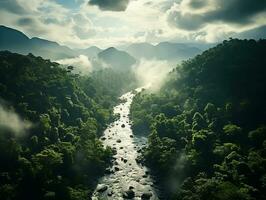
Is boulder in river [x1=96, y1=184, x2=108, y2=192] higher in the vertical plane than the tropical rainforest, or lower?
lower

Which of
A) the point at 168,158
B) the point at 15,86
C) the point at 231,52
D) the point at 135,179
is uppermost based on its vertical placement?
the point at 231,52

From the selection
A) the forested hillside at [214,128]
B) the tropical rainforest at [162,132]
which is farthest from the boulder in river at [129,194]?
the forested hillside at [214,128]

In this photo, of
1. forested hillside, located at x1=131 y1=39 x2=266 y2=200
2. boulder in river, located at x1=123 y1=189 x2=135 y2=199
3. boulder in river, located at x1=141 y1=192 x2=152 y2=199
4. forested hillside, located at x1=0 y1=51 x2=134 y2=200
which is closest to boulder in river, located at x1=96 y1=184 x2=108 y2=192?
forested hillside, located at x1=0 y1=51 x2=134 y2=200

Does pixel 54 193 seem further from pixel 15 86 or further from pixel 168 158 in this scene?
pixel 15 86

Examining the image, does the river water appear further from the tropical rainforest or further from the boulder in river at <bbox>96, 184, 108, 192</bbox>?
the tropical rainforest

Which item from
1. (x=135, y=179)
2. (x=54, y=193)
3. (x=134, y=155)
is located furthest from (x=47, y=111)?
(x=54, y=193)
